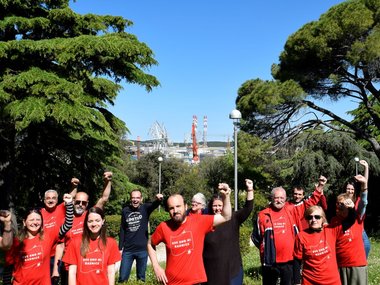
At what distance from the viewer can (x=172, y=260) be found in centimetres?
391

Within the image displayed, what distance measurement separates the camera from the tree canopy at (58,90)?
470 inches

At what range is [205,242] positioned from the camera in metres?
4.48

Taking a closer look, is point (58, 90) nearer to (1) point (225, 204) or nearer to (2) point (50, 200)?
(2) point (50, 200)

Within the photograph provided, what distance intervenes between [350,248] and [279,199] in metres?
0.97

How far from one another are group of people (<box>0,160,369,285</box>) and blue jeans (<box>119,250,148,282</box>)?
1.35 meters

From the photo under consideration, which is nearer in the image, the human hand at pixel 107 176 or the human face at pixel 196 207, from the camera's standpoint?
the human hand at pixel 107 176

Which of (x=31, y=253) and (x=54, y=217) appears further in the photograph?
(x=54, y=217)

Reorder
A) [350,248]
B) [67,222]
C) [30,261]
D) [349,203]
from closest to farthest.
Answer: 1. [30,261]
2. [349,203]
3. [67,222]
4. [350,248]

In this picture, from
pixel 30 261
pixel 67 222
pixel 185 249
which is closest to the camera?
pixel 185 249

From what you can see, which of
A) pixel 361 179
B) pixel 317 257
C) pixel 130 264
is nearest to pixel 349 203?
pixel 361 179

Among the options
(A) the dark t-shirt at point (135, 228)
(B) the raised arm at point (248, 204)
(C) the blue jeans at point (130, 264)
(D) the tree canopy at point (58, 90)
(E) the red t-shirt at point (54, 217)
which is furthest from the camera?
(D) the tree canopy at point (58, 90)

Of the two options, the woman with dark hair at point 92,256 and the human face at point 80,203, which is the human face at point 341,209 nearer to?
the woman with dark hair at point 92,256

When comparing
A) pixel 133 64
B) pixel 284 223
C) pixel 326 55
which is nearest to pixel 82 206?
pixel 284 223

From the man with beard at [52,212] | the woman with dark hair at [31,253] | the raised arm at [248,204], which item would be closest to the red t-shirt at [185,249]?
the raised arm at [248,204]
